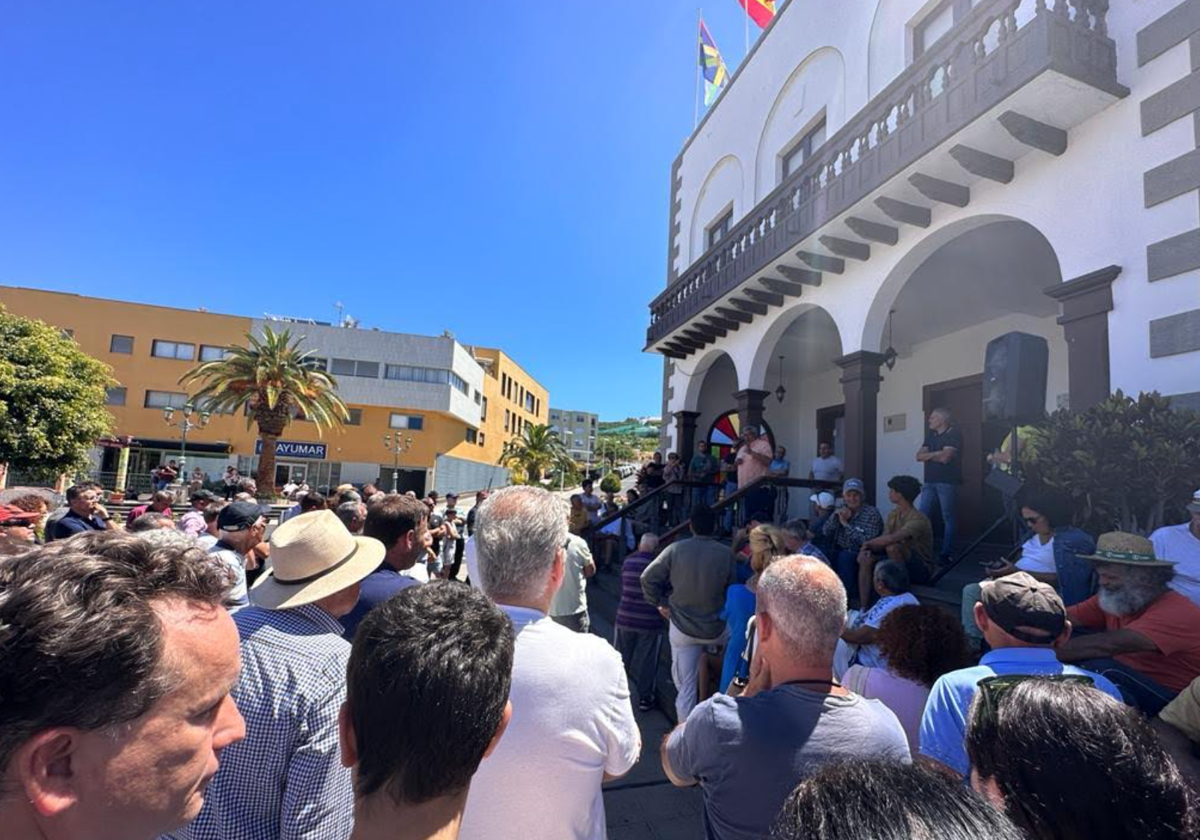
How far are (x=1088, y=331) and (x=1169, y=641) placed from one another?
3187mm

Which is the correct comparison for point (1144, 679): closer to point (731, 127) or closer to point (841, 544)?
point (841, 544)

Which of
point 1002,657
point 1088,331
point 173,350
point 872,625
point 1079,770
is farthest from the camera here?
point 173,350

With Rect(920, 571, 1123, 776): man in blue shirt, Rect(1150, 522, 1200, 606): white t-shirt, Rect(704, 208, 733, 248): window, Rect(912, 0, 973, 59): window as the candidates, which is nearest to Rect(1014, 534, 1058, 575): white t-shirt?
Rect(1150, 522, 1200, 606): white t-shirt

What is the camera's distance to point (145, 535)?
1.01m

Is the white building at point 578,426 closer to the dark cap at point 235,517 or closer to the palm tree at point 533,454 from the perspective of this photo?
the palm tree at point 533,454

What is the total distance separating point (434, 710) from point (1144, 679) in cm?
294

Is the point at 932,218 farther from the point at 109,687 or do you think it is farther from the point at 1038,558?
the point at 109,687

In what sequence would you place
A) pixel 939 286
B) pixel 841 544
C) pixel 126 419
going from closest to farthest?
pixel 841 544 < pixel 939 286 < pixel 126 419

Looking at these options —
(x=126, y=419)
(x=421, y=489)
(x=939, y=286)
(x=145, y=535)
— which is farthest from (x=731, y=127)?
(x=126, y=419)

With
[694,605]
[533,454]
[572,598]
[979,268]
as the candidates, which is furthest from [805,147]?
[533,454]

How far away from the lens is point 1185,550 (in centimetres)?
298

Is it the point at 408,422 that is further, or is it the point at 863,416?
the point at 408,422

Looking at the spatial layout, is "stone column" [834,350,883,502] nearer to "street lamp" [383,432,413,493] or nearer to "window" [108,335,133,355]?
"street lamp" [383,432,413,493]

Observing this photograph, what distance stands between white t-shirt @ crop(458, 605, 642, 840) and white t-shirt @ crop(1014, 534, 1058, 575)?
11.2ft
